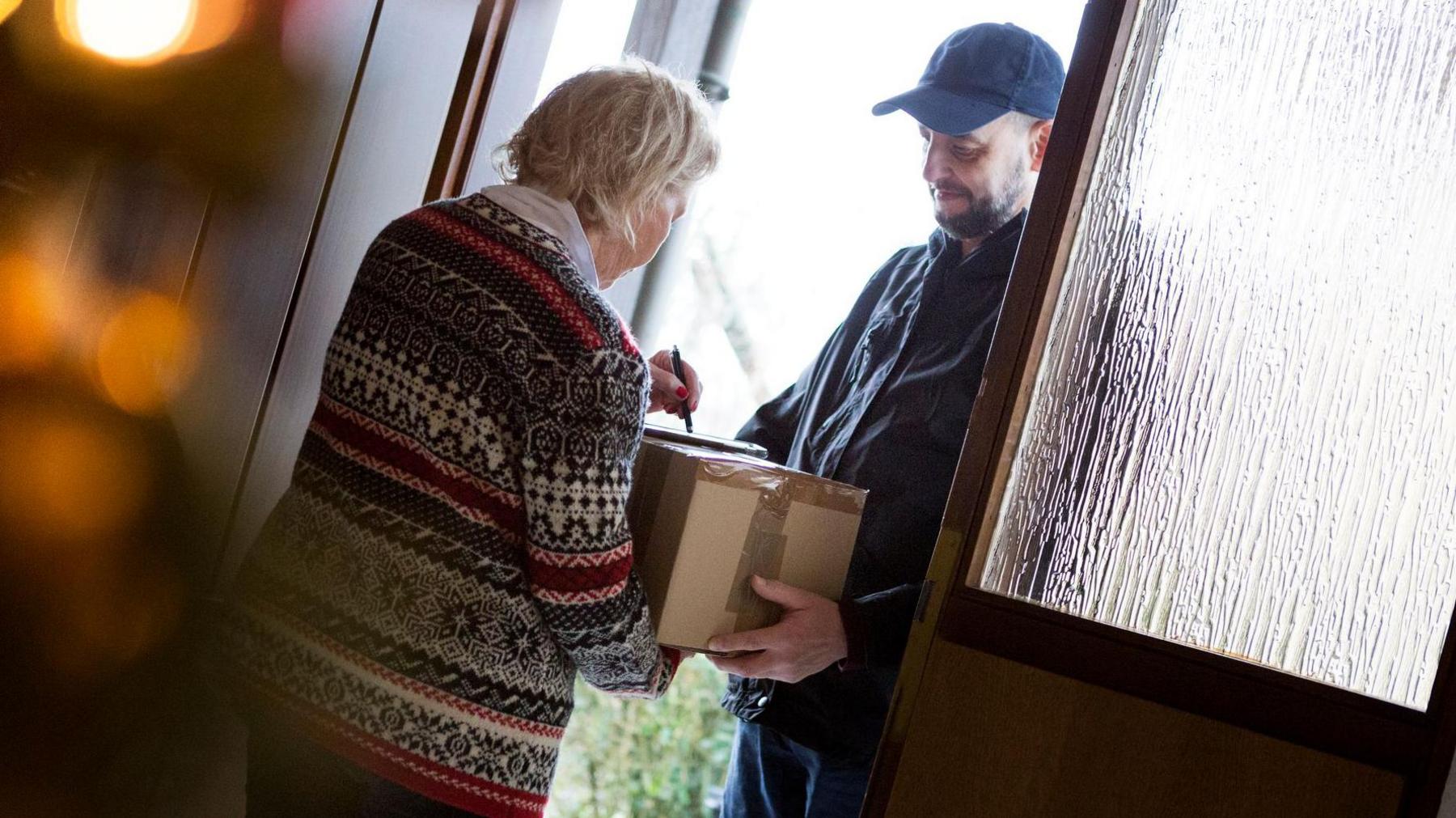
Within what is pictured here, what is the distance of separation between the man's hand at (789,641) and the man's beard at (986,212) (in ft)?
2.34

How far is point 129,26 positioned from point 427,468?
0.66 metres

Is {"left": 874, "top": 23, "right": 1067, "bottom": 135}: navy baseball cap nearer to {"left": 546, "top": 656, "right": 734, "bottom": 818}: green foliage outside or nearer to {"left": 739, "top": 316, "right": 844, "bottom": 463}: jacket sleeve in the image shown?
{"left": 739, "top": 316, "right": 844, "bottom": 463}: jacket sleeve

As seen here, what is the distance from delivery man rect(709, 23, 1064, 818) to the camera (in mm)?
1483

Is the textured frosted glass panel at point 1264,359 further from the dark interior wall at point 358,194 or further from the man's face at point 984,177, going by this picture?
the dark interior wall at point 358,194

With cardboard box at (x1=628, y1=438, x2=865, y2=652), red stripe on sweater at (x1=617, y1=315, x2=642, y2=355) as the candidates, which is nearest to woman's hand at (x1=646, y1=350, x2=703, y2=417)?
cardboard box at (x1=628, y1=438, x2=865, y2=652)

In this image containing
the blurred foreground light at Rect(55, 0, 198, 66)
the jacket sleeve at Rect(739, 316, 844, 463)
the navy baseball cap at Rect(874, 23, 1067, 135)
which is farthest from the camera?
the jacket sleeve at Rect(739, 316, 844, 463)

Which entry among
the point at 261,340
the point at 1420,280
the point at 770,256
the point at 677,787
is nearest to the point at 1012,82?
the point at 1420,280

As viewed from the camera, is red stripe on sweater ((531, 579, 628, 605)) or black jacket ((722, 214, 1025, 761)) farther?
black jacket ((722, 214, 1025, 761))

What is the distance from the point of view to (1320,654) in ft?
3.77

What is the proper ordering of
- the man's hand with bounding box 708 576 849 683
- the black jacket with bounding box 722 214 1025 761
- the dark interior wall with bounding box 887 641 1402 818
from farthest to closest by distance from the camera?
the black jacket with bounding box 722 214 1025 761 → the man's hand with bounding box 708 576 849 683 → the dark interior wall with bounding box 887 641 1402 818

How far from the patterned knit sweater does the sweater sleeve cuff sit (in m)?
0.35

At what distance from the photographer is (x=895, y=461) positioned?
162 cm

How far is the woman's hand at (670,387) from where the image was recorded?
1682 millimetres

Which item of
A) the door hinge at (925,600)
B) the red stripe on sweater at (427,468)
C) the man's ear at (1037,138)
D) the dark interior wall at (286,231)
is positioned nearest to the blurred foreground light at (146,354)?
the dark interior wall at (286,231)
